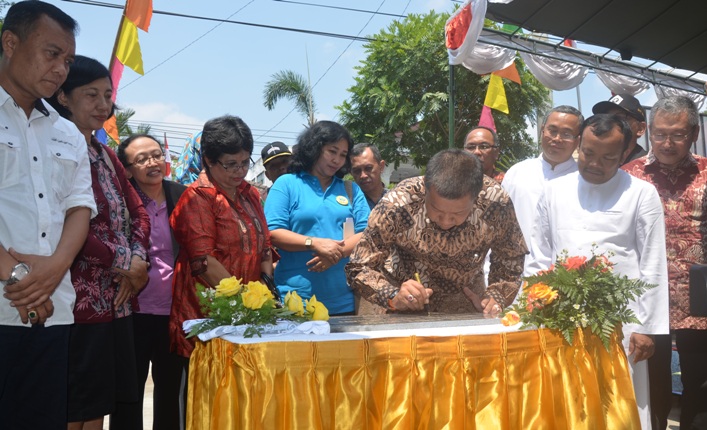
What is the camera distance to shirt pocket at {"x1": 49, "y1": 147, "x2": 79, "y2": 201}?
2281mm

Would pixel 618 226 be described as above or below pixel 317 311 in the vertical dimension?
above

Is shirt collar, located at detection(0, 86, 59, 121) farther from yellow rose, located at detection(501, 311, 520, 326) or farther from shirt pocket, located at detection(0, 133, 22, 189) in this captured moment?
yellow rose, located at detection(501, 311, 520, 326)

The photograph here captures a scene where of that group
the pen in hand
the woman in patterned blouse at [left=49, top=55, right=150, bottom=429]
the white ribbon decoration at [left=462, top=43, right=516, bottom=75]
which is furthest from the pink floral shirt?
the white ribbon decoration at [left=462, top=43, right=516, bottom=75]

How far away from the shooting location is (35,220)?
2.17m

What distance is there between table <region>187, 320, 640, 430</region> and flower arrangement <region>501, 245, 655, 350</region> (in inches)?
2.9

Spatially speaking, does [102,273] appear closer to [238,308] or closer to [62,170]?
[62,170]

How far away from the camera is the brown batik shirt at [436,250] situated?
3088 mm

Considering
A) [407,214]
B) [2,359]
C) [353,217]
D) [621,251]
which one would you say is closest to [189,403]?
[2,359]

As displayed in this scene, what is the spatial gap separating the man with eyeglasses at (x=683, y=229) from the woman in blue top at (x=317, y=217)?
5.73 feet

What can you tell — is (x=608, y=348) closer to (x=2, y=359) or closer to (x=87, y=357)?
(x=87, y=357)

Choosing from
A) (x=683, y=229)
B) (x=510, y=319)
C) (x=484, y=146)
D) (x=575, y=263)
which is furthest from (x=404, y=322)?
(x=484, y=146)

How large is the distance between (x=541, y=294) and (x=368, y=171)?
221 cm

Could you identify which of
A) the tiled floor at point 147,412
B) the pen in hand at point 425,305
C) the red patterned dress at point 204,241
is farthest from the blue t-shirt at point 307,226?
the tiled floor at point 147,412

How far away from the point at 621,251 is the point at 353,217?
5.08 ft
